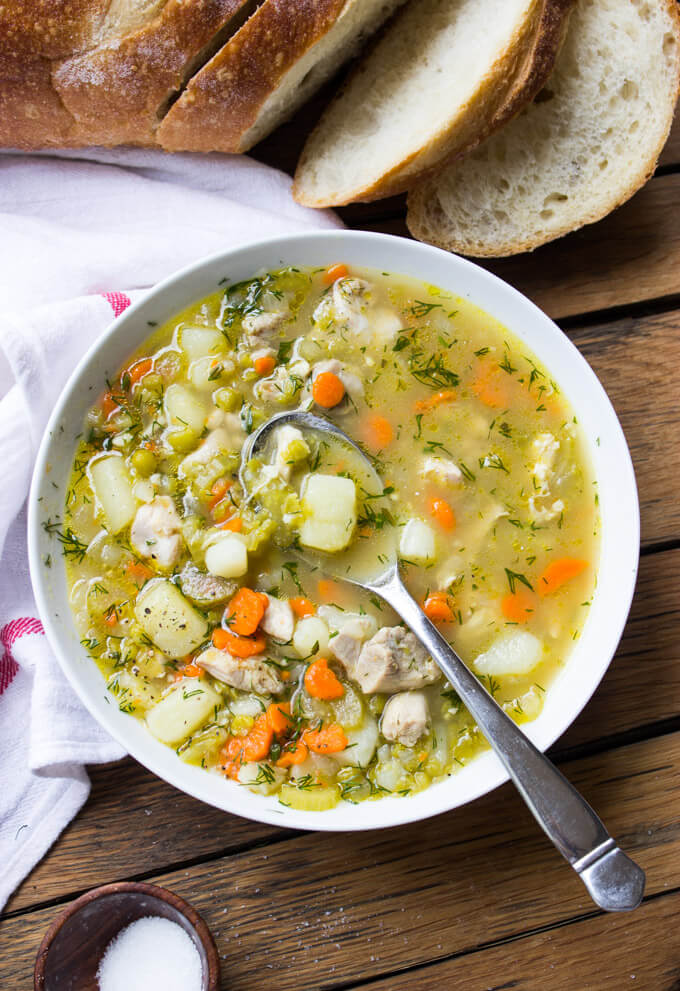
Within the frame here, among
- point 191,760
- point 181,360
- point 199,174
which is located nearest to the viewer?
point 191,760

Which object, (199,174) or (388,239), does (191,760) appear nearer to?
(388,239)

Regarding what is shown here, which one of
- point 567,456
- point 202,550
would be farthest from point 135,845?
point 567,456

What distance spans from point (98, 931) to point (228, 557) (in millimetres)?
1496

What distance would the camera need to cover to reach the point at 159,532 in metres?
3.29

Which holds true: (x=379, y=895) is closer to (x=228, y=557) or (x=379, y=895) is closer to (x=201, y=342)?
(x=228, y=557)

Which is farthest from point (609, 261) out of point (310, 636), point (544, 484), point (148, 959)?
point (148, 959)

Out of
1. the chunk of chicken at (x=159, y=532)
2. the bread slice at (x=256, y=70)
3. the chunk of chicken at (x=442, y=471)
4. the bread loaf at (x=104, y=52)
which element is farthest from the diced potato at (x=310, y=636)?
the bread loaf at (x=104, y=52)

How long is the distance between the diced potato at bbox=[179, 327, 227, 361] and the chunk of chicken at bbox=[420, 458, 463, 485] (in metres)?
0.93

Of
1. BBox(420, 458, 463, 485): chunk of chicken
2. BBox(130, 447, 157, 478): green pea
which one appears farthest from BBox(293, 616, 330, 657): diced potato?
BBox(130, 447, 157, 478): green pea

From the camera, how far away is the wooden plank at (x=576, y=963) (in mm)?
3539

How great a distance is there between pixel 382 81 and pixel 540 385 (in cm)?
156

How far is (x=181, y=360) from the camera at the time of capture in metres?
3.47

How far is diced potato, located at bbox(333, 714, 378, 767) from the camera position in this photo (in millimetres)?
3244

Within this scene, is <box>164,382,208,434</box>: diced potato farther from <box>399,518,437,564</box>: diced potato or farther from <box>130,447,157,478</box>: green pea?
<box>399,518,437,564</box>: diced potato
